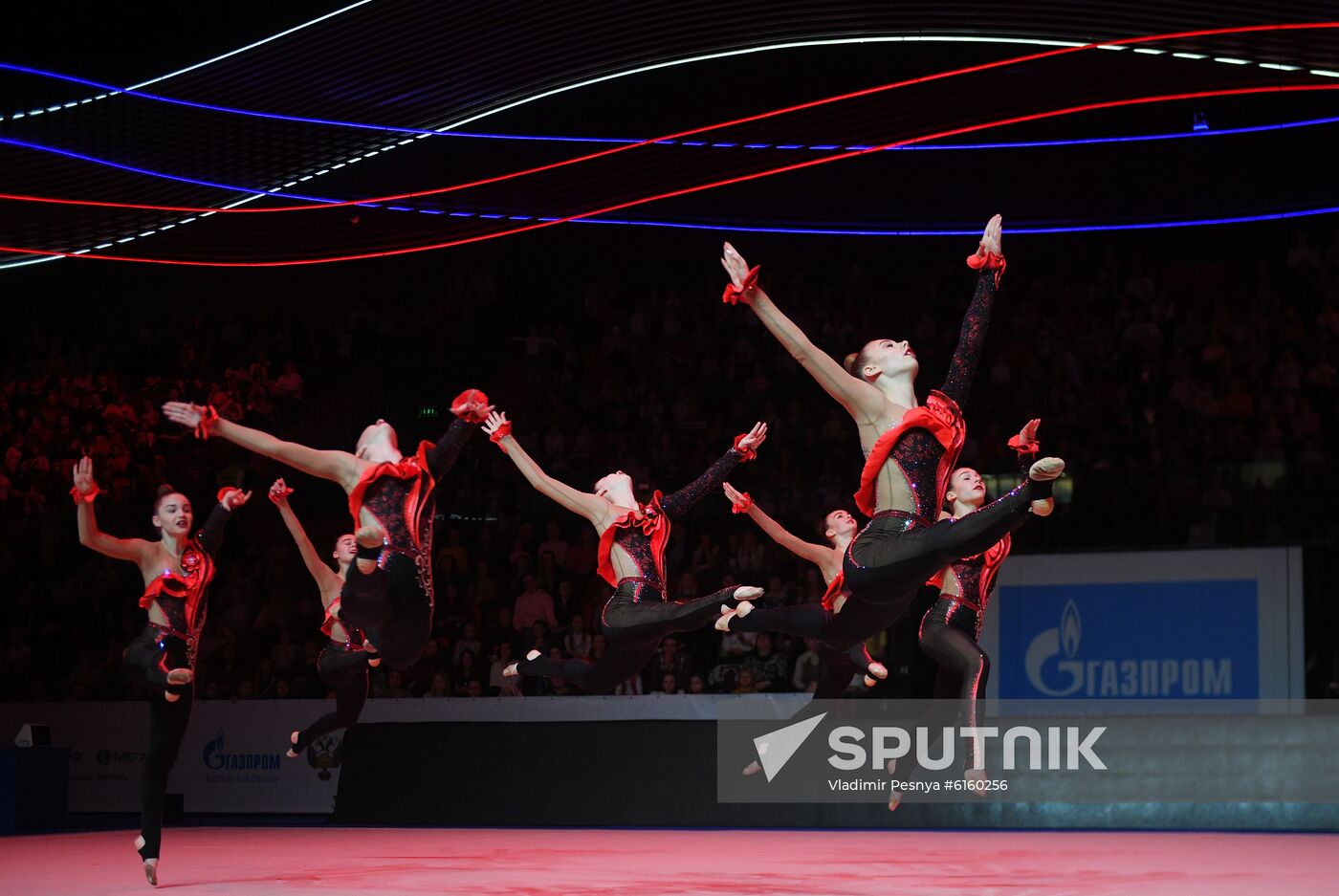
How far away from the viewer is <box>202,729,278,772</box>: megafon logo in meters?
17.1

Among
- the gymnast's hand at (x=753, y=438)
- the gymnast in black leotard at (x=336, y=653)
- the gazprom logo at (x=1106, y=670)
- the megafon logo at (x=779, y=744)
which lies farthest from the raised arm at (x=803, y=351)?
the gazprom logo at (x=1106, y=670)

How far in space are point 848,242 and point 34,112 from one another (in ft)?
32.9

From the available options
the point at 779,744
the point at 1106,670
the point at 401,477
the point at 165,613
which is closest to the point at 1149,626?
the point at 1106,670

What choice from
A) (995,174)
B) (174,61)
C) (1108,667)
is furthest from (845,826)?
(174,61)

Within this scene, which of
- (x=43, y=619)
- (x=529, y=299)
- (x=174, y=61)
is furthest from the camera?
(x=529, y=299)

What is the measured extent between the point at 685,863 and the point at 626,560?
2167 millimetres

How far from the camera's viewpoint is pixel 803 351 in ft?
25.5

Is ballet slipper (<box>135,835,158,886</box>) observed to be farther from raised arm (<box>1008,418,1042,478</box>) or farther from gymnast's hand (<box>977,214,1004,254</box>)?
gymnast's hand (<box>977,214,1004,254</box>)

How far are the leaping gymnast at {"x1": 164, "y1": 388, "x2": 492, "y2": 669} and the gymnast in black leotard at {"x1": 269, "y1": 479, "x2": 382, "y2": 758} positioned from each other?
1.11 m

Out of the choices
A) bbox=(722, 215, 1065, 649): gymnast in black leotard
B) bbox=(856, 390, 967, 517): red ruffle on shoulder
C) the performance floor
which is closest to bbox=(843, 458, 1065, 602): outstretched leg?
bbox=(722, 215, 1065, 649): gymnast in black leotard

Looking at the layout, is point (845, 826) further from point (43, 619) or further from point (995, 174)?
point (43, 619)

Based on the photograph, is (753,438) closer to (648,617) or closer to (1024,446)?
(648,617)

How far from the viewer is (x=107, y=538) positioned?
1065 centimetres

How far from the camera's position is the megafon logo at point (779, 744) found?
14.1m
